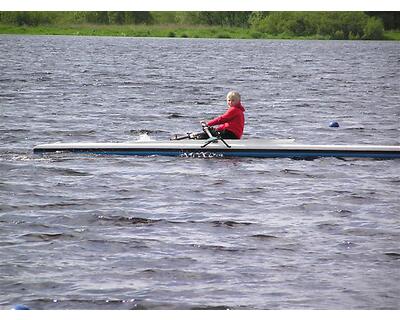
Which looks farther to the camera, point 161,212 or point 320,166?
point 320,166

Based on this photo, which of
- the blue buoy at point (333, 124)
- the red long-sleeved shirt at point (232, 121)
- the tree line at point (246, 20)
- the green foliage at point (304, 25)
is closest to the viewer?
the red long-sleeved shirt at point (232, 121)

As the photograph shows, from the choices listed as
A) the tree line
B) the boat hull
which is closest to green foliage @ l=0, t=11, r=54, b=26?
the tree line

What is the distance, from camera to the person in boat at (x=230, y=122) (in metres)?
13.9

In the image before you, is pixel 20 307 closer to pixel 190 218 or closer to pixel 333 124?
pixel 190 218

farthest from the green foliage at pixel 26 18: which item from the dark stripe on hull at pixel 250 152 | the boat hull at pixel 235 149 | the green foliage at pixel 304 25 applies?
the green foliage at pixel 304 25

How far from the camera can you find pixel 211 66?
40.2 metres

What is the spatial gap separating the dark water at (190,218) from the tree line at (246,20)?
2.20 metres

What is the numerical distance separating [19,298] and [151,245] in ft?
6.39

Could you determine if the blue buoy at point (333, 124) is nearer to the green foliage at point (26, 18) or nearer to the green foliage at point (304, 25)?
the green foliage at point (304, 25)

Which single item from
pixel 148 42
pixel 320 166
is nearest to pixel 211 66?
pixel 148 42

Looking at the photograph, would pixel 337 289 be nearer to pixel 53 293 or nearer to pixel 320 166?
pixel 53 293

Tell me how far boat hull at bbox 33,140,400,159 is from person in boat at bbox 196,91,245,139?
0.65 ft

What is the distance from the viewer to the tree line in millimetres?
16266

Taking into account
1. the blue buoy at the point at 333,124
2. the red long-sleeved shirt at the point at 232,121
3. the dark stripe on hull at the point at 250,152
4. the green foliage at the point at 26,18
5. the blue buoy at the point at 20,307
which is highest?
the green foliage at the point at 26,18
